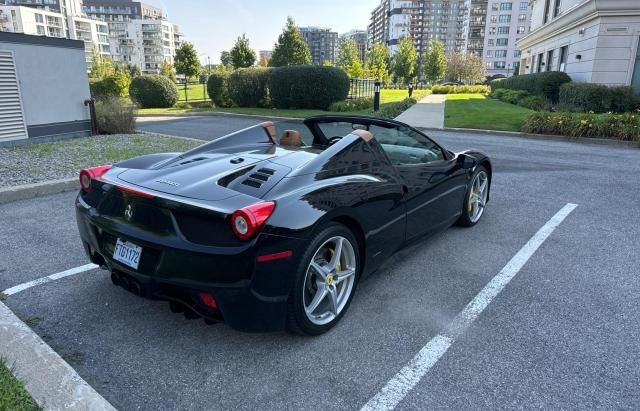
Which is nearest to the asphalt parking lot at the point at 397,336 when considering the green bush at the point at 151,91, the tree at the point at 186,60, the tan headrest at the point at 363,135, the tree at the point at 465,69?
the tan headrest at the point at 363,135

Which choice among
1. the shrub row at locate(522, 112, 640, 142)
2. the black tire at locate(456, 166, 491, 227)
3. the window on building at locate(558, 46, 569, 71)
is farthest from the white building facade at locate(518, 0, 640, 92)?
the black tire at locate(456, 166, 491, 227)

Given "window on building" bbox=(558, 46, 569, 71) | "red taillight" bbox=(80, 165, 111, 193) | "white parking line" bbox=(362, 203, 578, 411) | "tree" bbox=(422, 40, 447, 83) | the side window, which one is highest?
"tree" bbox=(422, 40, 447, 83)

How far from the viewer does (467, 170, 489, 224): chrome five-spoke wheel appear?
490cm

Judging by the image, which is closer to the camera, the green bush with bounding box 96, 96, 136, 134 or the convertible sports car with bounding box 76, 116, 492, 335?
the convertible sports car with bounding box 76, 116, 492, 335

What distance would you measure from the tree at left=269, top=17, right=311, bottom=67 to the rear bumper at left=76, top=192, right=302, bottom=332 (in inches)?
1281

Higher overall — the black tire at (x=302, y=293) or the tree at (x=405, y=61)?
the tree at (x=405, y=61)

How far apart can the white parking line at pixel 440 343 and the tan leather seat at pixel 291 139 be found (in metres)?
1.88

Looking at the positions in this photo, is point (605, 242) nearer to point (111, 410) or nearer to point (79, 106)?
point (111, 410)

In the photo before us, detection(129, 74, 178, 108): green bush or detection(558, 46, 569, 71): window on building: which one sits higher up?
detection(558, 46, 569, 71): window on building

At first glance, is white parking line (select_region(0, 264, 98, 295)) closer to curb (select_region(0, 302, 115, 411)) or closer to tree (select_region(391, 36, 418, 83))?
curb (select_region(0, 302, 115, 411))

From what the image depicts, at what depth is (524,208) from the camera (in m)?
5.82

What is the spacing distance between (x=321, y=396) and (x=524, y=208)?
4510 millimetres

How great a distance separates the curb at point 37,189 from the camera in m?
5.82

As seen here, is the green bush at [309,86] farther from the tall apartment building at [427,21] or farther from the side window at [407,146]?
the tall apartment building at [427,21]
